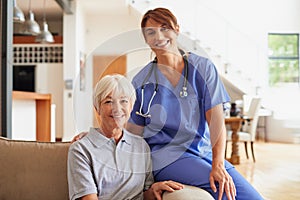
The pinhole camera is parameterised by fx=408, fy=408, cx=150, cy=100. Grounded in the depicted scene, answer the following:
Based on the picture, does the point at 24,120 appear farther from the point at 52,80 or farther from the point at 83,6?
the point at 83,6

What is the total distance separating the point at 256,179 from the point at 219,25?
6.02 meters

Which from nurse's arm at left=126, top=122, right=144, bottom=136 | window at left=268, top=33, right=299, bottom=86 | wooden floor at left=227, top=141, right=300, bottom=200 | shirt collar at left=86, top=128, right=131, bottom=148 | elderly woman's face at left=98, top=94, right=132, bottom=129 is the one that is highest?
window at left=268, top=33, right=299, bottom=86

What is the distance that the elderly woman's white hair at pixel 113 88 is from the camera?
148 centimetres

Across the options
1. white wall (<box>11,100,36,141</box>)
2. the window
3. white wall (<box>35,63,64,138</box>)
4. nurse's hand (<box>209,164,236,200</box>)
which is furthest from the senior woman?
the window

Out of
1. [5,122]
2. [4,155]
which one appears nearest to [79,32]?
[5,122]

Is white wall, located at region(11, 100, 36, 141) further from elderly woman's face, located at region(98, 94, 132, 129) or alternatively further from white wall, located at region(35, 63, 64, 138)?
elderly woman's face, located at region(98, 94, 132, 129)

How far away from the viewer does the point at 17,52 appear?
8859 mm

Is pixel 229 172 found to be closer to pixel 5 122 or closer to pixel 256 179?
pixel 5 122

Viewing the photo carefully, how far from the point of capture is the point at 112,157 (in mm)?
1514

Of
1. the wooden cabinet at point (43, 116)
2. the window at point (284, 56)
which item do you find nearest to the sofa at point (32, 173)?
the wooden cabinet at point (43, 116)

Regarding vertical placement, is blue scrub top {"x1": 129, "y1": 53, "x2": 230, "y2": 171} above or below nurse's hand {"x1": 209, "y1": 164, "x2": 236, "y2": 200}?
above

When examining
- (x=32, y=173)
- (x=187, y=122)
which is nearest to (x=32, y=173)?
(x=32, y=173)

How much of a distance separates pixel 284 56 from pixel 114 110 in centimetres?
943

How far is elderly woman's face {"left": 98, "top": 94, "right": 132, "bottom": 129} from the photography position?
1481 mm
